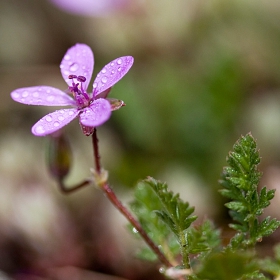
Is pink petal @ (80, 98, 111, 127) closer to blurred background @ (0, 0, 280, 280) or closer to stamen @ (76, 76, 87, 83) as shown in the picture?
stamen @ (76, 76, 87, 83)

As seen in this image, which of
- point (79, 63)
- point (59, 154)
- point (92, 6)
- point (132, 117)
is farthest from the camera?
point (92, 6)

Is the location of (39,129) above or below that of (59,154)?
below

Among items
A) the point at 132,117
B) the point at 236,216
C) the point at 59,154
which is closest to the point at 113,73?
the point at 236,216

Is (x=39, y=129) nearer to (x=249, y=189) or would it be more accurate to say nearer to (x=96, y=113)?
(x=96, y=113)

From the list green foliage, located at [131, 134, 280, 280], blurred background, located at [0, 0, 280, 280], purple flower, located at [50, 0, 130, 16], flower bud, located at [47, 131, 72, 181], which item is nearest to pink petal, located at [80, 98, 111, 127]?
green foliage, located at [131, 134, 280, 280]

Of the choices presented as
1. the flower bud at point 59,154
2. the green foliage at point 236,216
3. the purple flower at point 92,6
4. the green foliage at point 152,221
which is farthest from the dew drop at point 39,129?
the purple flower at point 92,6

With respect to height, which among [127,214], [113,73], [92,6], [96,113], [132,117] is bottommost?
[127,214]

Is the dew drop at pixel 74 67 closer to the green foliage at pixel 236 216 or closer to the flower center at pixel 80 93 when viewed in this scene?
the flower center at pixel 80 93
